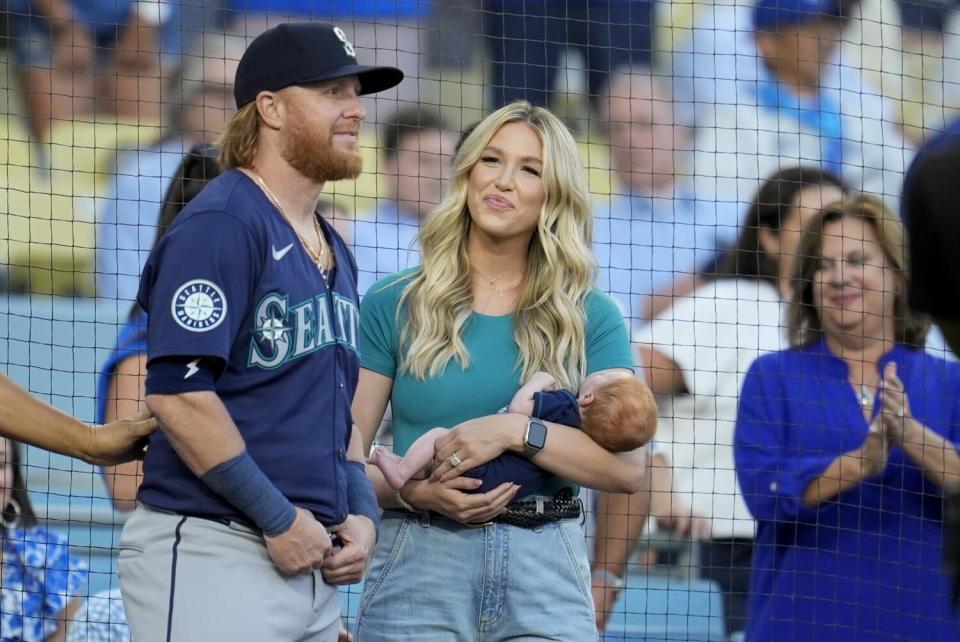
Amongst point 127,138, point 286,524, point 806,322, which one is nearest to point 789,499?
point 806,322

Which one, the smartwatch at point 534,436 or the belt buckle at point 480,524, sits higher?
the smartwatch at point 534,436

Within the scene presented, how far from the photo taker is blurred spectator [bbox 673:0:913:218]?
18.4ft

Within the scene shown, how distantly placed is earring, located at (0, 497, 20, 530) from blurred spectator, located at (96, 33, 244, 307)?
3.56 ft

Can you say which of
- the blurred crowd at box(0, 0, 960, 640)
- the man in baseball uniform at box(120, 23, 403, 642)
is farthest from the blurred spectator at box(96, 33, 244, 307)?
the man in baseball uniform at box(120, 23, 403, 642)

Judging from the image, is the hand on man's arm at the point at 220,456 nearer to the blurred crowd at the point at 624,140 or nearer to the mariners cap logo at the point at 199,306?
the mariners cap logo at the point at 199,306

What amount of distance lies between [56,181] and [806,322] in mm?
3001

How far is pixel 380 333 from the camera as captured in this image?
302cm

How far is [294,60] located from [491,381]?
776mm

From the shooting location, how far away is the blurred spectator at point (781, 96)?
560 cm

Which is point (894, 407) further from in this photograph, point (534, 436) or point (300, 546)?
point (300, 546)

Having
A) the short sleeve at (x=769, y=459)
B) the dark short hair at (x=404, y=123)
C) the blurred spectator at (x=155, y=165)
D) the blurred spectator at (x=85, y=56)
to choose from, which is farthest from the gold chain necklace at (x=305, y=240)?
the blurred spectator at (x=85, y=56)

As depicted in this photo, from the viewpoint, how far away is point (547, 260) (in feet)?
10.1

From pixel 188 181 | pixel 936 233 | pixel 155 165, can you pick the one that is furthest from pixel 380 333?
pixel 155 165

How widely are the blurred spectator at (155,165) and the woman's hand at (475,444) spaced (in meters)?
2.37
